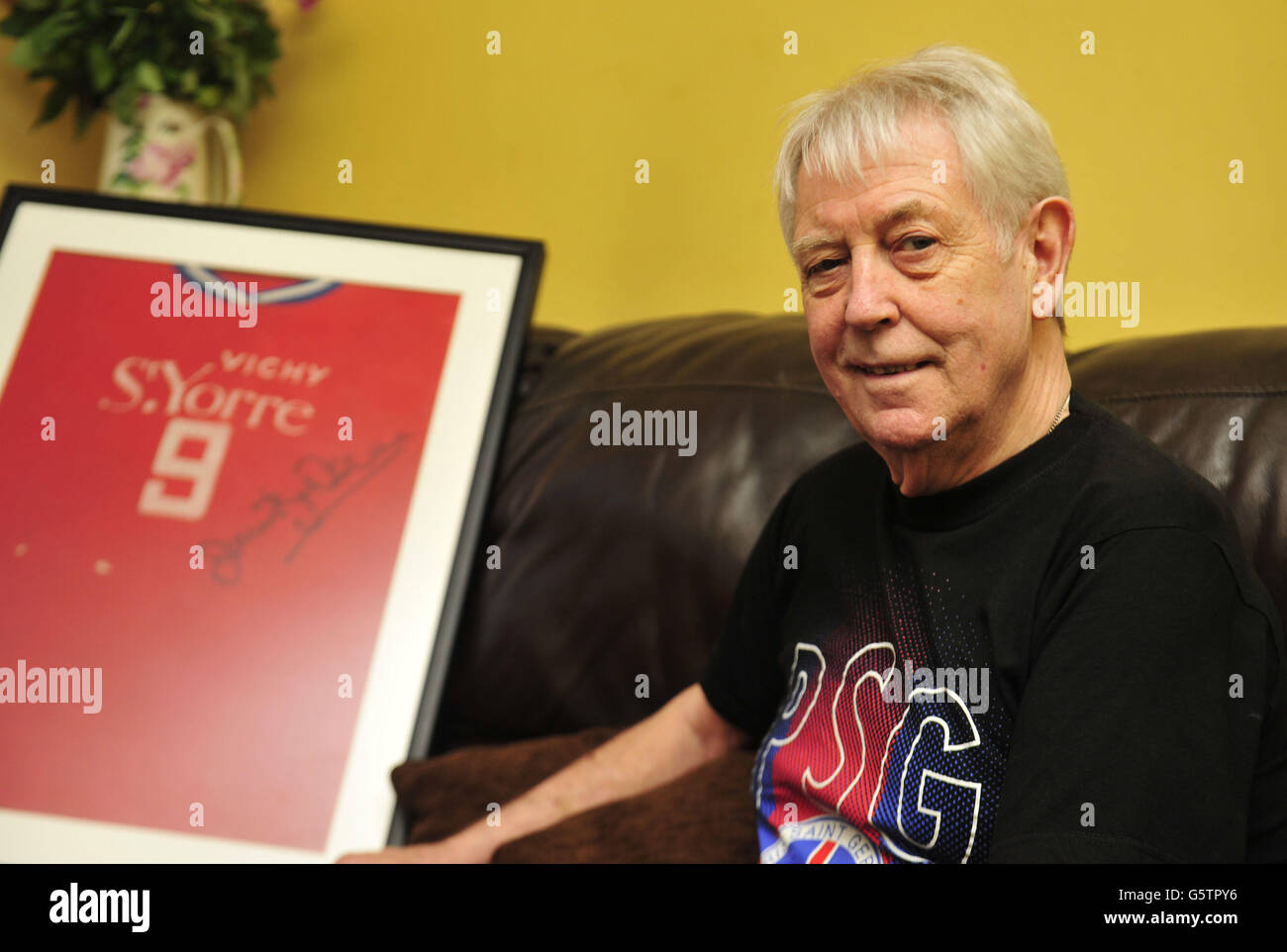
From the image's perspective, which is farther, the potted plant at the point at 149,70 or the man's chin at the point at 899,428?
the potted plant at the point at 149,70

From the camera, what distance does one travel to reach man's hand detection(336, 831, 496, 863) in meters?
1.23

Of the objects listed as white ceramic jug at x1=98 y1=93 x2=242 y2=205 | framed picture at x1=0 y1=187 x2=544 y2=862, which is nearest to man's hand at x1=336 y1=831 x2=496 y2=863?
framed picture at x1=0 y1=187 x2=544 y2=862

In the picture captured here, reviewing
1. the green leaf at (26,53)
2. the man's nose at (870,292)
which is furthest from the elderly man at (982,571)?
the green leaf at (26,53)

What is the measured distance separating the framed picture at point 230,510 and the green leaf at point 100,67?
225 mm

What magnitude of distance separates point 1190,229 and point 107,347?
1616mm

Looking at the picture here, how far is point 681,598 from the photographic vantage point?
56.7 inches

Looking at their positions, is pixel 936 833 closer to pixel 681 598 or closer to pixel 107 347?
pixel 681 598

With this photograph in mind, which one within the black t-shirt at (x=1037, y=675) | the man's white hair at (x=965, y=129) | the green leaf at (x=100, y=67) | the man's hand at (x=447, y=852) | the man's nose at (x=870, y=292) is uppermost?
the green leaf at (x=100, y=67)

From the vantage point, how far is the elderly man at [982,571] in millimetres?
736

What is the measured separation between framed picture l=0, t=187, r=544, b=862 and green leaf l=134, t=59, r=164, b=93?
22 centimetres

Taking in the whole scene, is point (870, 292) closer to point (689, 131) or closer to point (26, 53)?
point (689, 131)

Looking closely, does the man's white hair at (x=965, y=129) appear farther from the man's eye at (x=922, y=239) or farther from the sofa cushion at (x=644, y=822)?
the sofa cushion at (x=644, y=822)
